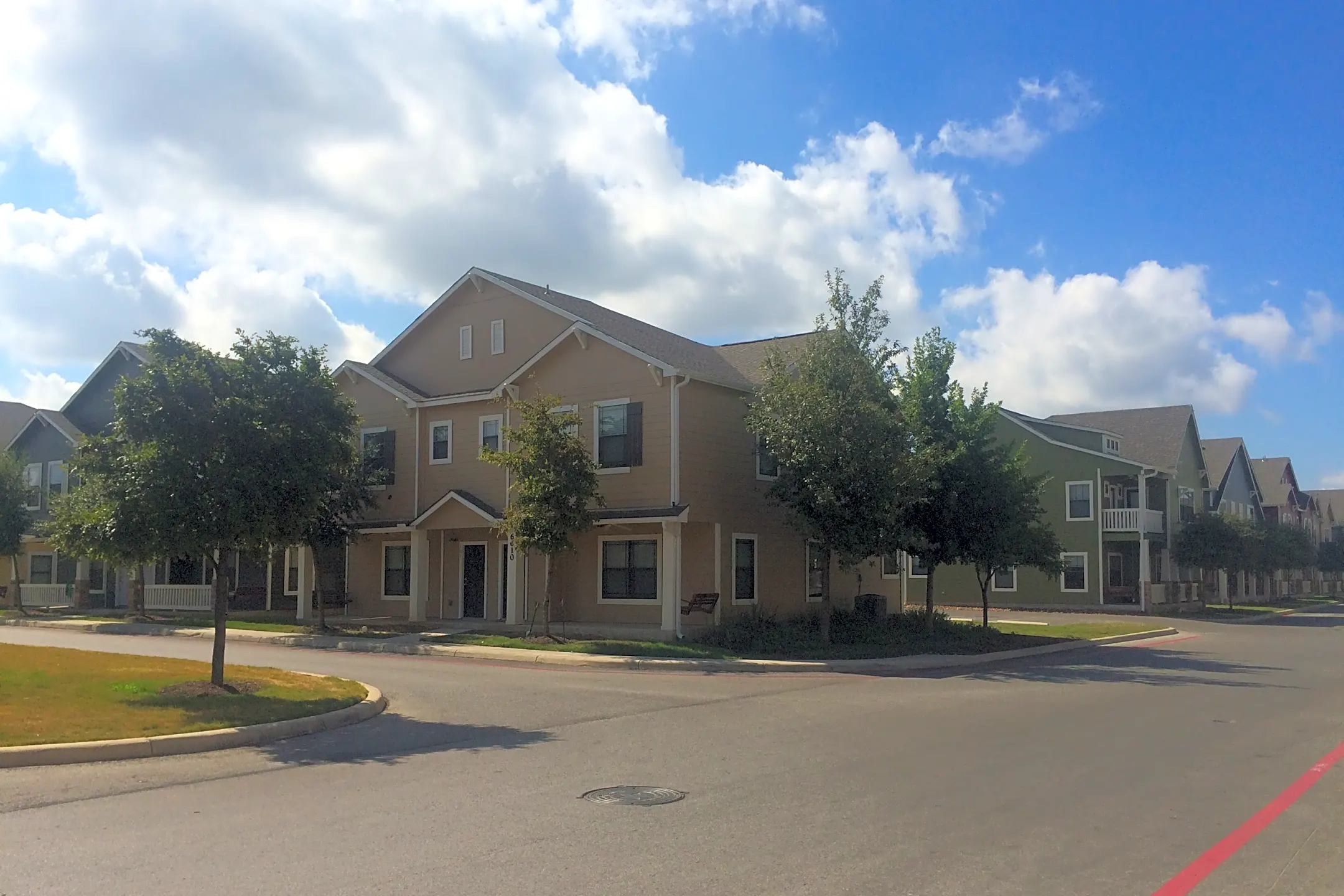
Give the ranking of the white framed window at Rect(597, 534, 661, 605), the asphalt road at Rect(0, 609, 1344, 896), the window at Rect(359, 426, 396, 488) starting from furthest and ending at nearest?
the window at Rect(359, 426, 396, 488)
the white framed window at Rect(597, 534, 661, 605)
the asphalt road at Rect(0, 609, 1344, 896)

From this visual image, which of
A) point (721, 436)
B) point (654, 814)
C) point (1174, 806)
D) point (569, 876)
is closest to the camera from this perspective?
point (569, 876)

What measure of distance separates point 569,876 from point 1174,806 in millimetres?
5247

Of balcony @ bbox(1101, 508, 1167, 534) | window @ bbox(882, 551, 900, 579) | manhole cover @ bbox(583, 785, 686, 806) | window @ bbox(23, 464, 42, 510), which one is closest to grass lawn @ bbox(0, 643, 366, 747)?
manhole cover @ bbox(583, 785, 686, 806)

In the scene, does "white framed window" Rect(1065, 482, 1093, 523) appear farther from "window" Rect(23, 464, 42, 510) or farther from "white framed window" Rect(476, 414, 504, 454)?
"window" Rect(23, 464, 42, 510)

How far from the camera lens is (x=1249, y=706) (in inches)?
615

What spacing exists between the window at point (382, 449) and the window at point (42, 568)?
18.5m

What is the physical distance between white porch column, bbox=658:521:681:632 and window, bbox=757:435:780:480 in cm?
351

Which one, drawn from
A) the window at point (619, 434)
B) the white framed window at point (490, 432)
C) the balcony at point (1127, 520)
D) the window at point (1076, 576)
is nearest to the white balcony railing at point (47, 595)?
the white framed window at point (490, 432)

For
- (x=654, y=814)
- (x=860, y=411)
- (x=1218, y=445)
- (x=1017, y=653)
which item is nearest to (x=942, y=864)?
(x=654, y=814)

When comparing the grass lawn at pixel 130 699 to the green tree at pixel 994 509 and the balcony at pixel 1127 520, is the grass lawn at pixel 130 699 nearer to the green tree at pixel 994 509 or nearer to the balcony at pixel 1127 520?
the green tree at pixel 994 509

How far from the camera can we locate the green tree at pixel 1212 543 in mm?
48094

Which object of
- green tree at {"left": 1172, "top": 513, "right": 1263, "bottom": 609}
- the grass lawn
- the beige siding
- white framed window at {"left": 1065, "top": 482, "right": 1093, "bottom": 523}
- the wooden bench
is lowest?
the grass lawn

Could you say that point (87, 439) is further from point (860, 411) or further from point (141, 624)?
point (141, 624)

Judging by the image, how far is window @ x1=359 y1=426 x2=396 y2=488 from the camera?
1221 inches
